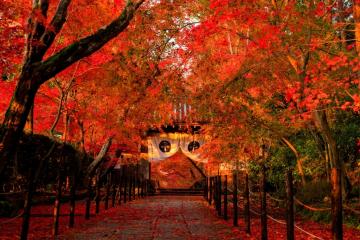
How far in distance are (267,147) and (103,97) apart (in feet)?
25.4

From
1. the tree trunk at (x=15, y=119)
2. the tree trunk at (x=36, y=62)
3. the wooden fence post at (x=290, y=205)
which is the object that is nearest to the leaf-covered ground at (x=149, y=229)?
the tree trunk at (x=15, y=119)

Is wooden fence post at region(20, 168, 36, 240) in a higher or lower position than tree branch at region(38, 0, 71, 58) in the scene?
lower

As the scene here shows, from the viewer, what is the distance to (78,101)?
58.0 feet

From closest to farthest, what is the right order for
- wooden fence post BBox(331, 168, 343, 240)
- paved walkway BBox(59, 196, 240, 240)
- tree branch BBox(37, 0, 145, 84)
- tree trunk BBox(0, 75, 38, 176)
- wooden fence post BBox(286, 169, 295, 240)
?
wooden fence post BBox(331, 168, 343, 240), wooden fence post BBox(286, 169, 295, 240), tree trunk BBox(0, 75, 38, 176), tree branch BBox(37, 0, 145, 84), paved walkway BBox(59, 196, 240, 240)

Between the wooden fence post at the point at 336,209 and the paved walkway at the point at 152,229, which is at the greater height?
the wooden fence post at the point at 336,209

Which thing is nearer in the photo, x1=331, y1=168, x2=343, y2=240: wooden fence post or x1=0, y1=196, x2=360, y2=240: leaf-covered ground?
x1=331, y1=168, x2=343, y2=240: wooden fence post

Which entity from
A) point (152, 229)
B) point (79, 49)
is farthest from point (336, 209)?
point (152, 229)

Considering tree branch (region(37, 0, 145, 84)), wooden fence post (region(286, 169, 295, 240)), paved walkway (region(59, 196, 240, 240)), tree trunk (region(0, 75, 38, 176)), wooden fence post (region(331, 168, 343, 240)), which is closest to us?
wooden fence post (region(331, 168, 343, 240))

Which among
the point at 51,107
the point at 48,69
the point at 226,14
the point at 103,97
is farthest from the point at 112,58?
the point at 48,69

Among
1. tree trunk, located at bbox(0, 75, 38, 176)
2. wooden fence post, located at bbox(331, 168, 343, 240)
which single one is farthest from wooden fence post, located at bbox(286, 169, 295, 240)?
tree trunk, located at bbox(0, 75, 38, 176)

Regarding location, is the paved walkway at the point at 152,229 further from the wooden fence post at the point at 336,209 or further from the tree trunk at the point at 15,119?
the wooden fence post at the point at 336,209

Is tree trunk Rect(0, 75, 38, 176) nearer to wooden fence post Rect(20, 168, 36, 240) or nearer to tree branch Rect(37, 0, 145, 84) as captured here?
tree branch Rect(37, 0, 145, 84)

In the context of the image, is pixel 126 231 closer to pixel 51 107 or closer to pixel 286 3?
pixel 286 3

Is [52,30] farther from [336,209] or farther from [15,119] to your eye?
[336,209]
